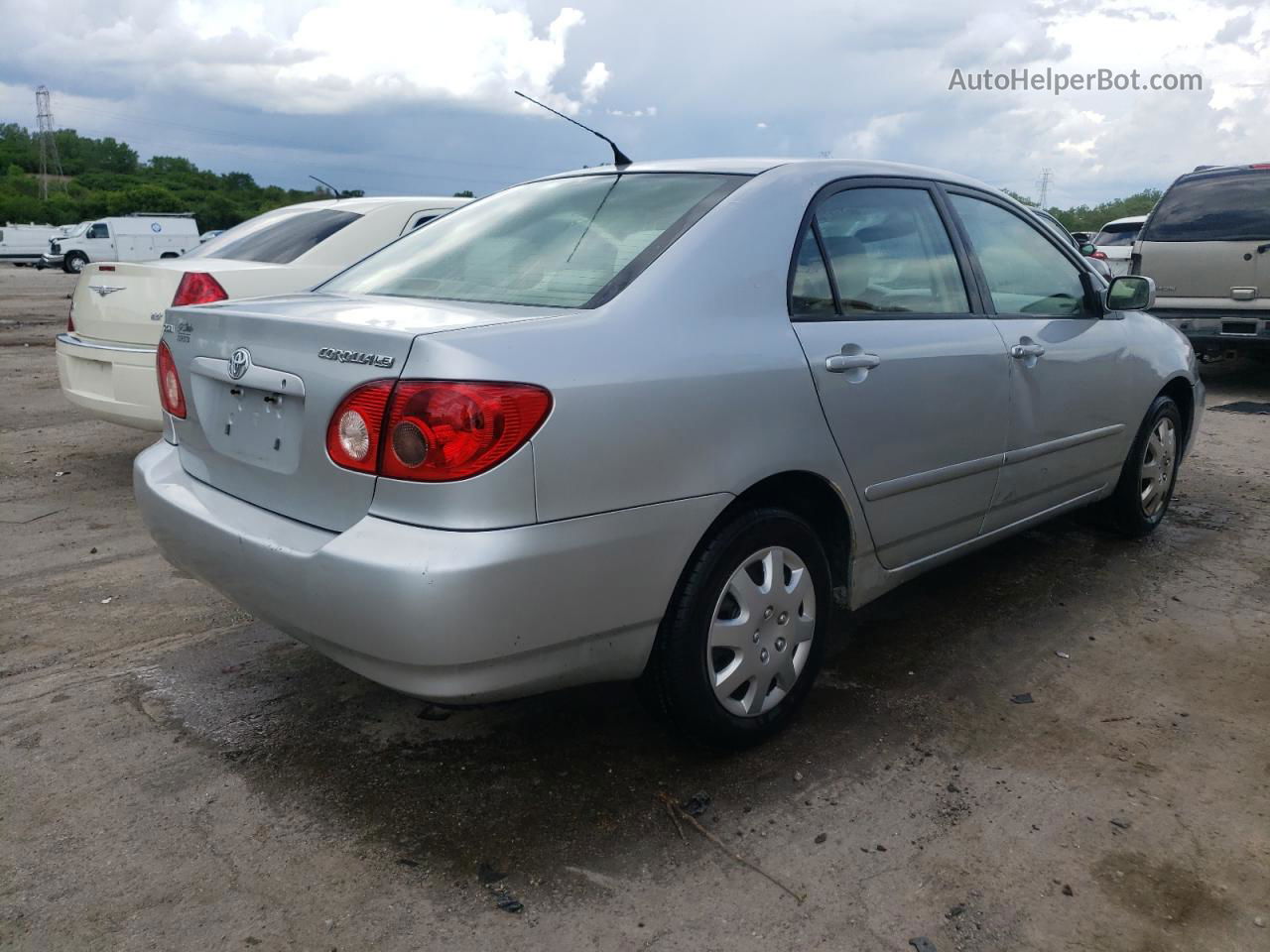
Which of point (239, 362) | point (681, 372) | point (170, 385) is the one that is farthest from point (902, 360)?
point (170, 385)

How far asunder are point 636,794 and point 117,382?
4260 millimetres

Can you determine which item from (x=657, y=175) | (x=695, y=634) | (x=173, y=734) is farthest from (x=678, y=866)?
(x=657, y=175)

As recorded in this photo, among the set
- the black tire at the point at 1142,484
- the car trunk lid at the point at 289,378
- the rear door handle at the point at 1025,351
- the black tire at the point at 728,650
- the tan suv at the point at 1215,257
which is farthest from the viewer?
the tan suv at the point at 1215,257

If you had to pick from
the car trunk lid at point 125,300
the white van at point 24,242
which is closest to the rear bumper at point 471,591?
the car trunk lid at point 125,300

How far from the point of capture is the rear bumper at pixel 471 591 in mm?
2199

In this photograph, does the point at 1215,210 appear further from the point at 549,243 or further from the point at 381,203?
the point at 549,243

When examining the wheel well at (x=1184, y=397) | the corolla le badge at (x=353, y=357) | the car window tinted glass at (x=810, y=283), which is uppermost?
the car window tinted glass at (x=810, y=283)

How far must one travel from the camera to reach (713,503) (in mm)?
2570

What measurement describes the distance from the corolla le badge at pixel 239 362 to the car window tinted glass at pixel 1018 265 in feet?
7.98

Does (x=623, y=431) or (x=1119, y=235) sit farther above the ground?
(x=1119, y=235)

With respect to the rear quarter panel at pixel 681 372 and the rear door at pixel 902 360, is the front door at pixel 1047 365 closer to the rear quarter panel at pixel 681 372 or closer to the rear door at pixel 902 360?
the rear door at pixel 902 360

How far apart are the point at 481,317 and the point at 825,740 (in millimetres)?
1534

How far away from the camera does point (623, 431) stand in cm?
238

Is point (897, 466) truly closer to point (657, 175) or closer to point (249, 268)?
point (657, 175)
